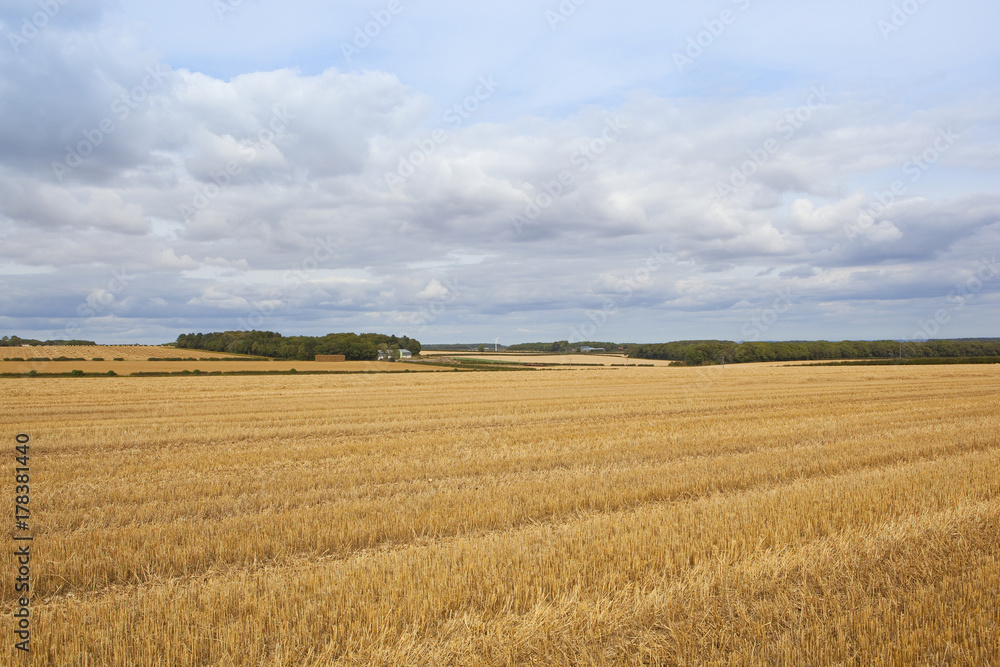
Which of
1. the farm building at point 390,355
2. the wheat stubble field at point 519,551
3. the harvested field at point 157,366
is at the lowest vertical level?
the wheat stubble field at point 519,551

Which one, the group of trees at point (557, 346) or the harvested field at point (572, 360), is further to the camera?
the group of trees at point (557, 346)

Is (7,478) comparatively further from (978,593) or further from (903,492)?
(903,492)

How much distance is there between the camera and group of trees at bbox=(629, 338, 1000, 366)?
9838 centimetres

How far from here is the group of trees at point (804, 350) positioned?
98375 millimetres

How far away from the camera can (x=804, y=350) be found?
379 ft

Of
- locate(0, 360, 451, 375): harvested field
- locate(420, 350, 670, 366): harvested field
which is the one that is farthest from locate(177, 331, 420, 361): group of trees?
locate(0, 360, 451, 375): harvested field

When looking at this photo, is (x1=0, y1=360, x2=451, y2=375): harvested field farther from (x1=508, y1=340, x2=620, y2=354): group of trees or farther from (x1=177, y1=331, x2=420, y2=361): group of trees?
(x1=508, y1=340, x2=620, y2=354): group of trees

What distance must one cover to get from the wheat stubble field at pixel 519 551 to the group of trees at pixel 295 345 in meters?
79.7

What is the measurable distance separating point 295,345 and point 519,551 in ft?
309

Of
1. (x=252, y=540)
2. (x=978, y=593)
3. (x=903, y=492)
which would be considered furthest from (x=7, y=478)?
(x=903, y=492)

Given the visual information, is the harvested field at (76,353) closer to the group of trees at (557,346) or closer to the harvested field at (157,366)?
the harvested field at (157,366)

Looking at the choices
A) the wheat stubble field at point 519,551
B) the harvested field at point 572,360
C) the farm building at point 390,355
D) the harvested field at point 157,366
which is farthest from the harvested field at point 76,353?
the wheat stubble field at point 519,551

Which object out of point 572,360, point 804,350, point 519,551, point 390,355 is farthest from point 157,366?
point 804,350

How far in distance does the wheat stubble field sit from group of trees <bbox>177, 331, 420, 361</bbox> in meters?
79.7
